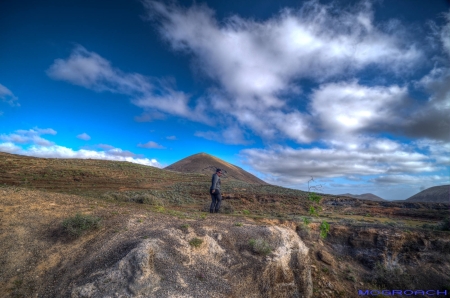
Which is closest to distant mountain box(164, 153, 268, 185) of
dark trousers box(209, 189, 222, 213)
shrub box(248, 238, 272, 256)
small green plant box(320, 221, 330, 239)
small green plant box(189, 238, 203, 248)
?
dark trousers box(209, 189, 222, 213)

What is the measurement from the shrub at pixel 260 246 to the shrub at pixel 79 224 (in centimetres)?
566

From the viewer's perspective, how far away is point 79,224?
25.8 feet

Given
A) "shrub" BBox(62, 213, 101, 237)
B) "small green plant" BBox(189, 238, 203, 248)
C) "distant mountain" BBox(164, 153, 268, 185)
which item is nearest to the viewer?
"shrub" BBox(62, 213, 101, 237)

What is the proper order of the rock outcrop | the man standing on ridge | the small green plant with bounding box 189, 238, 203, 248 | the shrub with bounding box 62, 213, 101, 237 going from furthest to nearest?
the man standing on ridge → the small green plant with bounding box 189, 238, 203, 248 → the shrub with bounding box 62, 213, 101, 237 → the rock outcrop

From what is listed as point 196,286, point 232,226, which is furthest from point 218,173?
point 196,286

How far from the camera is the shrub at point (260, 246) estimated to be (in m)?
8.38

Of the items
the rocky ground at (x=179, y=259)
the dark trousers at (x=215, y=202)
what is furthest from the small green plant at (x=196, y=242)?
the dark trousers at (x=215, y=202)

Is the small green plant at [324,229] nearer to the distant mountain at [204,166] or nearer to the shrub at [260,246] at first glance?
the shrub at [260,246]

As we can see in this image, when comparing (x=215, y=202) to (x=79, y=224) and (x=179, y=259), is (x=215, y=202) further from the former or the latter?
(x=79, y=224)

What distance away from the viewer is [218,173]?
1296 centimetres

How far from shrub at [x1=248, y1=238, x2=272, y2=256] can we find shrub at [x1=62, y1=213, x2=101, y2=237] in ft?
18.6

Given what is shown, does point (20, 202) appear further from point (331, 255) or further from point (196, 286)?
point (331, 255)

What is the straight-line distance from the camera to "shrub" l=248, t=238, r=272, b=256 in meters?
8.38

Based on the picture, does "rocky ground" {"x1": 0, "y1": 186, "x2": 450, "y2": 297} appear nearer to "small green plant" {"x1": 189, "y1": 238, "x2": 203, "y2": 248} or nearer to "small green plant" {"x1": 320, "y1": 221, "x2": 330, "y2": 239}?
"small green plant" {"x1": 189, "y1": 238, "x2": 203, "y2": 248}
